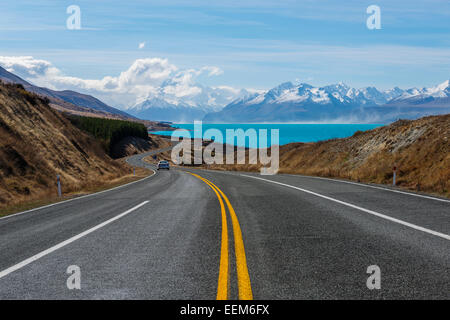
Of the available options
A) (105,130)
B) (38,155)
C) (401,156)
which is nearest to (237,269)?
(401,156)

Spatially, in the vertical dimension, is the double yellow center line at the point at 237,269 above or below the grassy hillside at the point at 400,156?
below

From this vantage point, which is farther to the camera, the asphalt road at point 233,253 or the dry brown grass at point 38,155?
the dry brown grass at point 38,155

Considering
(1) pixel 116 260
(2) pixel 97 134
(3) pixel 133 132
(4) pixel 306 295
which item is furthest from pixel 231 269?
(3) pixel 133 132

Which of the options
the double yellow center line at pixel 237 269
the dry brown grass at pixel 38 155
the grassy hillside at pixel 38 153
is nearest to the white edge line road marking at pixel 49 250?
the double yellow center line at pixel 237 269

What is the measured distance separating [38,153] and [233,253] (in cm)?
Result: 2501

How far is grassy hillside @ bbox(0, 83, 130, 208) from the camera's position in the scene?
19578mm

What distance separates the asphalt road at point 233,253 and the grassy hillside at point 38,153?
1089 centimetres

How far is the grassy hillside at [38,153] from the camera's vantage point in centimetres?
1958

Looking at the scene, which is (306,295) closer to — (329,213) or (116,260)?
(116,260)

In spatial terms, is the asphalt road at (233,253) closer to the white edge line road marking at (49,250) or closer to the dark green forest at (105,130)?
the white edge line road marking at (49,250)

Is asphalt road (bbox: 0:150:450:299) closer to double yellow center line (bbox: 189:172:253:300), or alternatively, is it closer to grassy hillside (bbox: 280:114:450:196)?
double yellow center line (bbox: 189:172:253:300)

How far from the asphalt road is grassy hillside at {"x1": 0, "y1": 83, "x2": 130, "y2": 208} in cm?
1089

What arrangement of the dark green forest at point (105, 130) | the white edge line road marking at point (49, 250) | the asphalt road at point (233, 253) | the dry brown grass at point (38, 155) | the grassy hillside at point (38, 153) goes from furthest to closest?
the dark green forest at point (105, 130) → the grassy hillside at point (38, 153) → the dry brown grass at point (38, 155) → the white edge line road marking at point (49, 250) → the asphalt road at point (233, 253)

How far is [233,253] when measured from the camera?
5477mm
